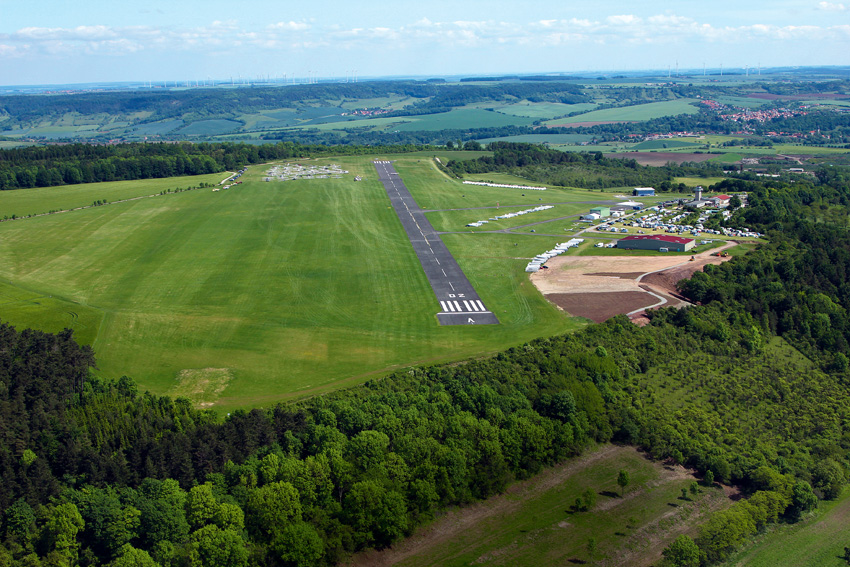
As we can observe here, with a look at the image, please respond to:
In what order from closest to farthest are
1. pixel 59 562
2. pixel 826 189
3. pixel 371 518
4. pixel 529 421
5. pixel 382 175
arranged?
1. pixel 59 562
2. pixel 371 518
3. pixel 529 421
4. pixel 826 189
5. pixel 382 175

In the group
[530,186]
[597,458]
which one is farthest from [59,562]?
[530,186]

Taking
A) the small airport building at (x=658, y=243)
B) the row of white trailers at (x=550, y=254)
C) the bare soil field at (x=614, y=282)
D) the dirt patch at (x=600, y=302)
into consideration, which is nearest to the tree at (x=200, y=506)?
the dirt patch at (x=600, y=302)

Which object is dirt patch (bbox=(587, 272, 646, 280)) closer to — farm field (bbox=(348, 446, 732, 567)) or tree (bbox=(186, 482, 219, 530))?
farm field (bbox=(348, 446, 732, 567))

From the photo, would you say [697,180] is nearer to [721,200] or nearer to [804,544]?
[721,200]

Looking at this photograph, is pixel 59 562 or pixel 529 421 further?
pixel 529 421

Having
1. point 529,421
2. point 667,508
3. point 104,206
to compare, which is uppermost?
point 104,206

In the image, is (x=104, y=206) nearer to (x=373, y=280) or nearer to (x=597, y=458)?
(x=373, y=280)

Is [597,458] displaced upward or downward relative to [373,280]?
downward
